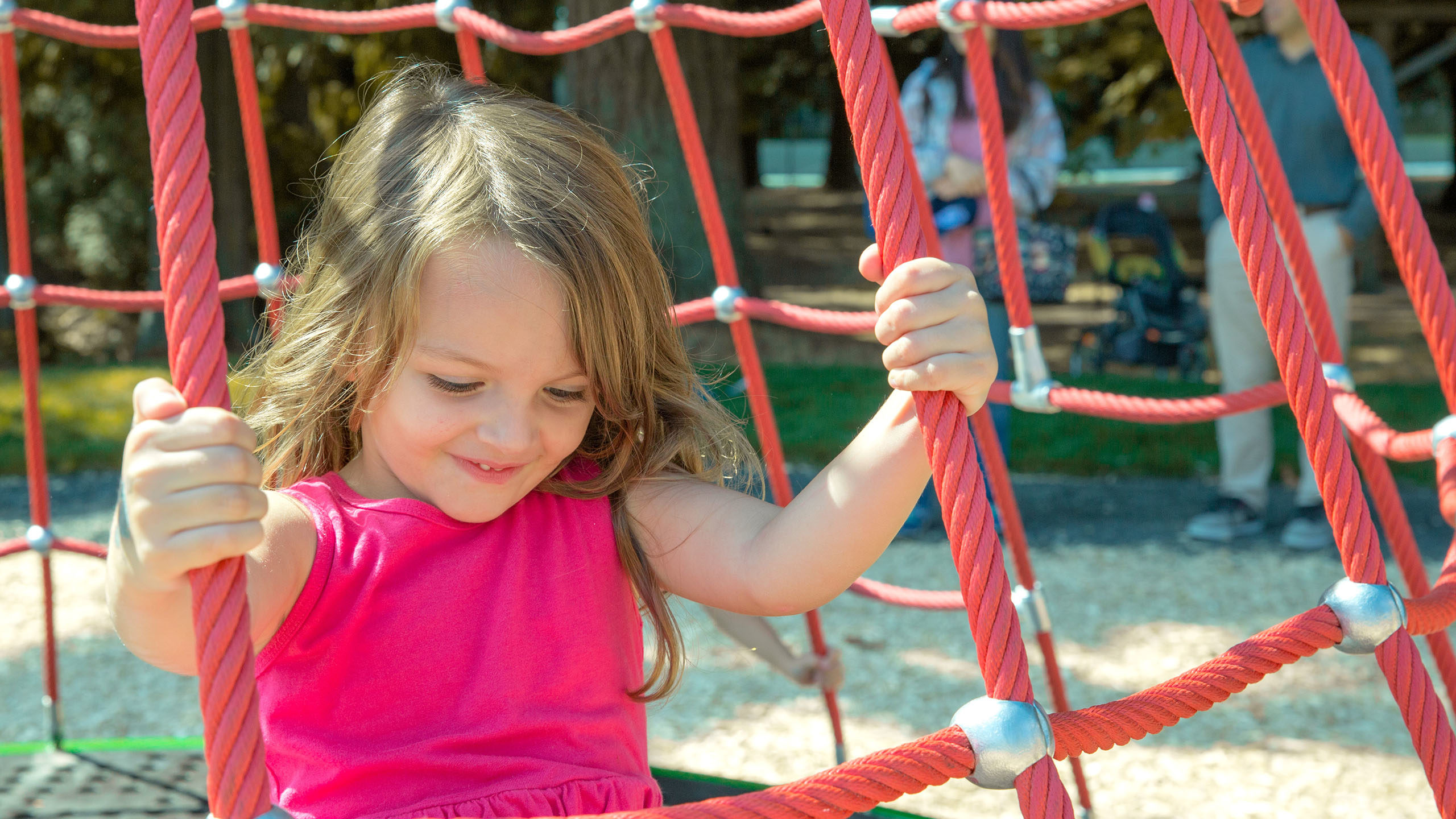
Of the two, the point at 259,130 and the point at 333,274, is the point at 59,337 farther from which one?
the point at 333,274

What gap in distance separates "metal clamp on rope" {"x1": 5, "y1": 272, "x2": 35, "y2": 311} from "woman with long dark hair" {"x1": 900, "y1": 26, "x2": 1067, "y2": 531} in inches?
62.0

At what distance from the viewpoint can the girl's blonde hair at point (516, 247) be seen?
919 mm

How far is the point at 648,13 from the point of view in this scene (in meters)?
1.58

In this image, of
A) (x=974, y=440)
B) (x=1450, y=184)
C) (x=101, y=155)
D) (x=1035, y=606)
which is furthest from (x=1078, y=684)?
(x=1450, y=184)

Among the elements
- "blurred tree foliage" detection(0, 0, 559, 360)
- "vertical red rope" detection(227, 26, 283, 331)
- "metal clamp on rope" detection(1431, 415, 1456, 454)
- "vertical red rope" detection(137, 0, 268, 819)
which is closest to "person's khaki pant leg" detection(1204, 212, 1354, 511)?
"metal clamp on rope" detection(1431, 415, 1456, 454)

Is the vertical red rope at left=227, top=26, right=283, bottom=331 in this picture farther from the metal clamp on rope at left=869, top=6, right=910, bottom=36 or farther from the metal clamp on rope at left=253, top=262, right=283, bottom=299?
the metal clamp on rope at left=869, top=6, right=910, bottom=36

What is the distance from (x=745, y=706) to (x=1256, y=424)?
4.71 feet

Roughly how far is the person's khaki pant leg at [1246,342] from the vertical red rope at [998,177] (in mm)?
1408

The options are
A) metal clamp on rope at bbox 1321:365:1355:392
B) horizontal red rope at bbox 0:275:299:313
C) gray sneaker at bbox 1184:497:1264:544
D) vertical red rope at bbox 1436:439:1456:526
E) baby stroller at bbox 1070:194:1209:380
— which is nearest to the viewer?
vertical red rope at bbox 1436:439:1456:526

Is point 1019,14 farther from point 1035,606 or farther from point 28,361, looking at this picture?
point 28,361

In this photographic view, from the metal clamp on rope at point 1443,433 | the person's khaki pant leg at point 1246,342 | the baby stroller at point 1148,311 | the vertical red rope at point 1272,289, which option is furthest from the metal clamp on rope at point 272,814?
the baby stroller at point 1148,311

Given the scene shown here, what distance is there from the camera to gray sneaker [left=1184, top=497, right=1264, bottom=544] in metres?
2.98

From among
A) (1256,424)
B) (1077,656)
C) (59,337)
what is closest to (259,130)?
(1077,656)

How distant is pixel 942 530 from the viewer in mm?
3201
